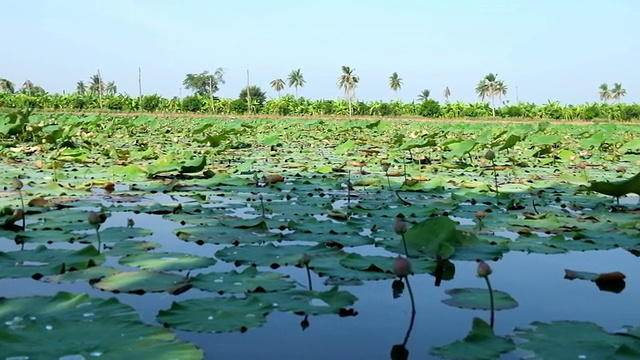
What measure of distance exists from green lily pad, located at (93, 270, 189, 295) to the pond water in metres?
0.02

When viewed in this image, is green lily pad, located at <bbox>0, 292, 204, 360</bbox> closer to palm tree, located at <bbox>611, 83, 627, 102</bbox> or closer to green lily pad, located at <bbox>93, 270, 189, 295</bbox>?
green lily pad, located at <bbox>93, 270, 189, 295</bbox>

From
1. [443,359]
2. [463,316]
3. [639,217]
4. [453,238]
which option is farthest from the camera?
[639,217]

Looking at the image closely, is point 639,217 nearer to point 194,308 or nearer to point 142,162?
point 194,308

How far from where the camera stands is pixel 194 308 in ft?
4.69

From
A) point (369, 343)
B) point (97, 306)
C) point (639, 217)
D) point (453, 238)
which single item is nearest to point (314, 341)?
point (369, 343)

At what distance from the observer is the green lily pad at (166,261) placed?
1860 mm

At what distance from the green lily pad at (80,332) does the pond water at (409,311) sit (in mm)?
102

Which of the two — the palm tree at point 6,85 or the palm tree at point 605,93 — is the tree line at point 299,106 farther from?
the palm tree at point 605,93

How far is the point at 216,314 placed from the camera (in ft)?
4.59

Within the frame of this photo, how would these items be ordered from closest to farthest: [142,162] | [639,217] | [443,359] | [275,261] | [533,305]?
[443,359]
[533,305]
[275,261]
[639,217]
[142,162]

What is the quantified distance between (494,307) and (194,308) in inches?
27.7

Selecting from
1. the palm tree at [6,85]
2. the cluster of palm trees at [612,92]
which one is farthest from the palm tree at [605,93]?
the palm tree at [6,85]

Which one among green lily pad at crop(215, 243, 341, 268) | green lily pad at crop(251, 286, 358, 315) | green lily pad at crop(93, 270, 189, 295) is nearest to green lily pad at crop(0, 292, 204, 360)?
green lily pad at crop(93, 270, 189, 295)

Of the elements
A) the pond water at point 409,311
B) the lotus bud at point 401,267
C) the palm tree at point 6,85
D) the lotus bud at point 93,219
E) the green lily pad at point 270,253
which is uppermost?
the palm tree at point 6,85
